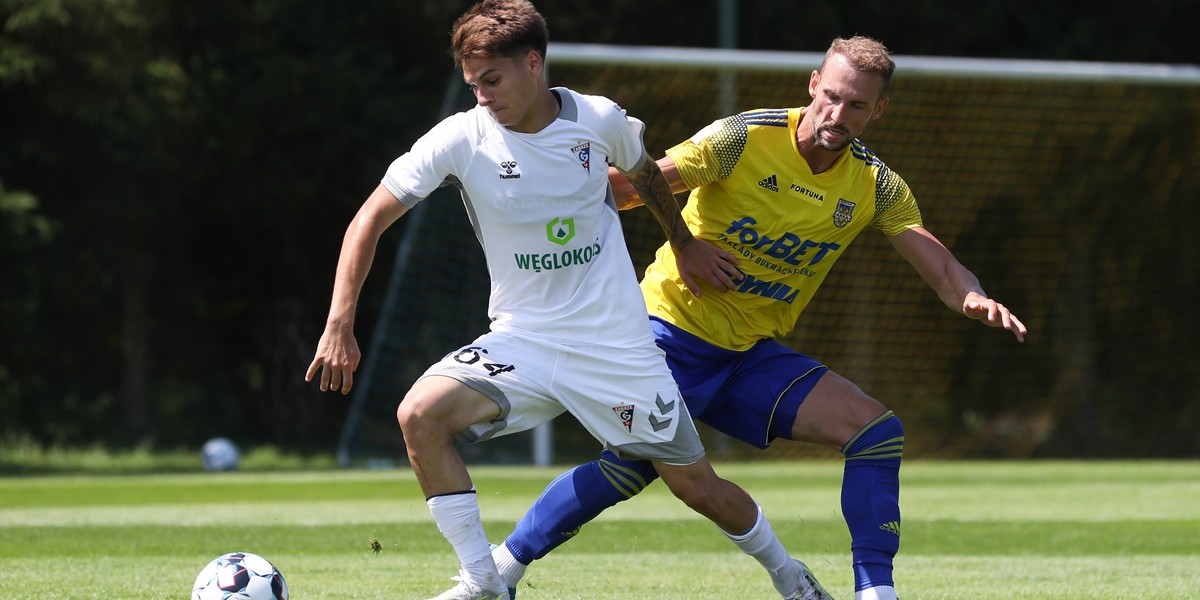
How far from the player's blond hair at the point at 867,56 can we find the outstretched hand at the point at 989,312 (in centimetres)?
81

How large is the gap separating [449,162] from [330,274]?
1601cm

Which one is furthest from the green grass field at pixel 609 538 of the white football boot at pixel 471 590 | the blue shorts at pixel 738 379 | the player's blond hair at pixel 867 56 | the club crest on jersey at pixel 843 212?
the player's blond hair at pixel 867 56

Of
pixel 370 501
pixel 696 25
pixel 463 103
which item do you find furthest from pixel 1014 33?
pixel 370 501

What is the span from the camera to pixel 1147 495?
11.8 m

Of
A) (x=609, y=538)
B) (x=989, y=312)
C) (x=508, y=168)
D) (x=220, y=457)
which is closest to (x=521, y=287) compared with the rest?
(x=508, y=168)

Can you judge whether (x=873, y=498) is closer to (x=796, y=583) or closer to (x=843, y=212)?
(x=796, y=583)

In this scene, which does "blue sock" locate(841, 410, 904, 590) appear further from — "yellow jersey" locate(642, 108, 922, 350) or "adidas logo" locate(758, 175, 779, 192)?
"adidas logo" locate(758, 175, 779, 192)

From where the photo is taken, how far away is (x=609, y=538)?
27.3ft

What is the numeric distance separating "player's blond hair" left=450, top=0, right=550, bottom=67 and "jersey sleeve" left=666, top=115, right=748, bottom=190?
3.10 feet

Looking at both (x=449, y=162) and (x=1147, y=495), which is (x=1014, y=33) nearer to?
(x=1147, y=495)

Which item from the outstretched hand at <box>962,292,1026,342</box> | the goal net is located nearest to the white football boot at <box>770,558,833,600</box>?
the outstretched hand at <box>962,292,1026,342</box>

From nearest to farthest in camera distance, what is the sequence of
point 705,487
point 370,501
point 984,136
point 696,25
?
point 705,487 < point 370,501 < point 984,136 < point 696,25

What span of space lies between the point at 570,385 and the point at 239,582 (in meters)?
1.33

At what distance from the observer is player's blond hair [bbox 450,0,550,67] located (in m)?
4.28
